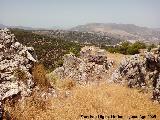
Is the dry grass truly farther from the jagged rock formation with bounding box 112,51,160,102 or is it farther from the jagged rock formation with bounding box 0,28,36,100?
the jagged rock formation with bounding box 112,51,160,102

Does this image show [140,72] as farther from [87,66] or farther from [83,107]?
[83,107]

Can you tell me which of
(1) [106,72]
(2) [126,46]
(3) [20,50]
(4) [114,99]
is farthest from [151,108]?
(2) [126,46]

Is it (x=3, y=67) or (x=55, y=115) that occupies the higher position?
(x=3, y=67)

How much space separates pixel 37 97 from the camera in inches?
589

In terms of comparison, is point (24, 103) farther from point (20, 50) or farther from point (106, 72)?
point (106, 72)

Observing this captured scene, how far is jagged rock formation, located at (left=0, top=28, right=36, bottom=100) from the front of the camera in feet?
49.8

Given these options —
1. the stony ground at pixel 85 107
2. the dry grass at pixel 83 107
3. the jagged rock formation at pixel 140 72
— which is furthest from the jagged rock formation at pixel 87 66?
the dry grass at pixel 83 107

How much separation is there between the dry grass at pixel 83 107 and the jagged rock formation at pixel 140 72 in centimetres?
390

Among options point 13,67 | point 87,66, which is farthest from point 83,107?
point 87,66

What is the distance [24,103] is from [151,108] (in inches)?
255

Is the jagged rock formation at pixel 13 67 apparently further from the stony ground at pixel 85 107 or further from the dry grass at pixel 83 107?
the dry grass at pixel 83 107

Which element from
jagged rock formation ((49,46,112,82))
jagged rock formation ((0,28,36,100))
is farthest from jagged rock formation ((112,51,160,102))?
jagged rock formation ((0,28,36,100))

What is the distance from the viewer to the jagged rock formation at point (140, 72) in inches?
771

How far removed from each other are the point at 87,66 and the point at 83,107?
53.0 ft
